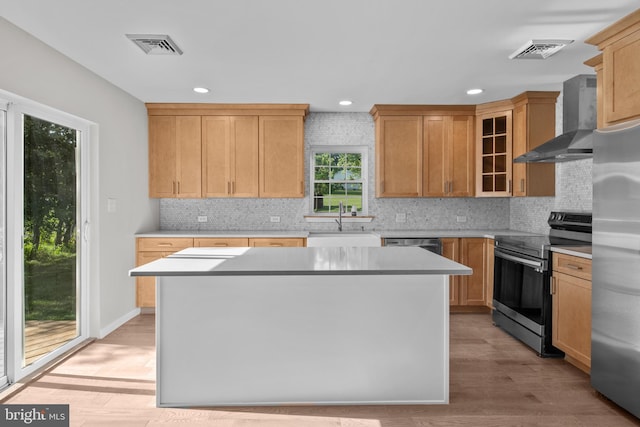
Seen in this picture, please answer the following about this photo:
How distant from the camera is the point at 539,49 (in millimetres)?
2920

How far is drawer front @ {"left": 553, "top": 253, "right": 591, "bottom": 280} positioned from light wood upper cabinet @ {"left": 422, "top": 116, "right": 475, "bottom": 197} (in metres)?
1.76

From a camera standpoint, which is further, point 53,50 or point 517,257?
point 517,257

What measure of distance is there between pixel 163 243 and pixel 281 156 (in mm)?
1674

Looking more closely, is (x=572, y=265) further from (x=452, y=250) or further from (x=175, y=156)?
(x=175, y=156)

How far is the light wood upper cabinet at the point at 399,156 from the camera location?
15.4 feet

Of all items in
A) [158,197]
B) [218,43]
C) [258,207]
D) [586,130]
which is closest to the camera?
[218,43]

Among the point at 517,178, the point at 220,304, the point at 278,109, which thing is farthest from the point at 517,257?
the point at 278,109

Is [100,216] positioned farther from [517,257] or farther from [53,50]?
[517,257]

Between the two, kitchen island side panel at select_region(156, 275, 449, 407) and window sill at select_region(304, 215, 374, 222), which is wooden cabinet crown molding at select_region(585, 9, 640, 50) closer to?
kitchen island side panel at select_region(156, 275, 449, 407)

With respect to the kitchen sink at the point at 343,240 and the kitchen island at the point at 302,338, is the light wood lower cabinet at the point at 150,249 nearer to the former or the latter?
the kitchen sink at the point at 343,240

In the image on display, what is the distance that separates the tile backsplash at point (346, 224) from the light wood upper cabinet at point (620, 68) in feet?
7.97

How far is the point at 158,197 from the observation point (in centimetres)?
467

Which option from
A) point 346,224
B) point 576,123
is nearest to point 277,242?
point 346,224

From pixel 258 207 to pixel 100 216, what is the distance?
73.2 inches
